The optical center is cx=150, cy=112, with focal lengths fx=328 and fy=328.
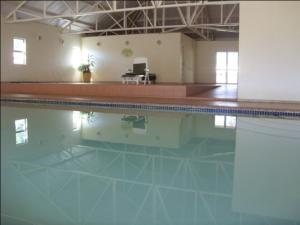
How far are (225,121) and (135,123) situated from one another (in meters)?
1.51

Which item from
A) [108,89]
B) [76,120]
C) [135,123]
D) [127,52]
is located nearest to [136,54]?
[127,52]

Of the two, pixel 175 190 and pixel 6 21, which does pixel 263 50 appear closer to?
pixel 175 190

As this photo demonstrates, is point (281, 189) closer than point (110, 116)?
Yes

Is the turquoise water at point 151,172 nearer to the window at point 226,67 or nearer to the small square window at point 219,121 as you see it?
the small square window at point 219,121

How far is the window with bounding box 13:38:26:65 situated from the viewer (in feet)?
35.6

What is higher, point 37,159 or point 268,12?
point 268,12

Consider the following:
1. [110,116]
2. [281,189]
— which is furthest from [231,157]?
[110,116]

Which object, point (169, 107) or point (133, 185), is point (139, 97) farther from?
point (133, 185)

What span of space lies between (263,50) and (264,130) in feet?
8.64

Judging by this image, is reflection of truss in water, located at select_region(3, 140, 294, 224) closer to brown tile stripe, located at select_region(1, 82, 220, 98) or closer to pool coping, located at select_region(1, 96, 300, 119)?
pool coping, located at select_region(1, 96, 300, 119)

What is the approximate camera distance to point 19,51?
36.1 ft

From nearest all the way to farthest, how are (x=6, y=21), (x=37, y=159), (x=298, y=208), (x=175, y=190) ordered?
(x=298, y=208), (x=175, y=190), (x=37, y=159), (x=6, y=21)

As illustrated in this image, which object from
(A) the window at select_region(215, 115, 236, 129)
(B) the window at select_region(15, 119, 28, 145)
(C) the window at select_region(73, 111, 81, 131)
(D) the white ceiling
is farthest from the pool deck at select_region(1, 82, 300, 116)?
(D) the white ceiling

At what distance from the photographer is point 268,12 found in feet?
21.9
